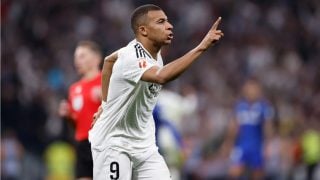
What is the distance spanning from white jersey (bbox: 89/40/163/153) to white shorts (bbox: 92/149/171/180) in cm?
6

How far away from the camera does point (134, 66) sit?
29.5 feet

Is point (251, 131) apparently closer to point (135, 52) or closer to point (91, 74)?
point (91, 74)

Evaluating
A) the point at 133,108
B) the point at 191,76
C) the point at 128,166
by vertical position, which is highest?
the point at 191,76

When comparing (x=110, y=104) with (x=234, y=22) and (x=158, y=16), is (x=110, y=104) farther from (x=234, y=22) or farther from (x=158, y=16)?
(x=234, y=22)

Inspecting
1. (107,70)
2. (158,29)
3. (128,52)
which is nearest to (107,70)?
(107,70)

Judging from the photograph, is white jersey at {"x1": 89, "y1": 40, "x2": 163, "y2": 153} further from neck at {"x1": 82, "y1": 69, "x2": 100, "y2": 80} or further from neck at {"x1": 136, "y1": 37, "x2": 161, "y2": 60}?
neck at {"x1": 82, "y1": 69, "x2": 100, "y2": 80}

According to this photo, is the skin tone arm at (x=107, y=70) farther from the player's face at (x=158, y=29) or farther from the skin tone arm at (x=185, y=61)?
the skin tone arm at (x=185, y=61)

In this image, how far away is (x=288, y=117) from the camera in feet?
69.9

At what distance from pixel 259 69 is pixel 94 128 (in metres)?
13.8

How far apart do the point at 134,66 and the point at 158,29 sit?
1.22 ft

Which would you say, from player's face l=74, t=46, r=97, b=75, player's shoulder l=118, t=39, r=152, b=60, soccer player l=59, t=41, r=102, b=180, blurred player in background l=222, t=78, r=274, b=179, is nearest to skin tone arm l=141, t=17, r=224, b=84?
player's shoulder l=118, t=39, r=152, b=60

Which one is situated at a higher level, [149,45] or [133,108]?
[149,45]

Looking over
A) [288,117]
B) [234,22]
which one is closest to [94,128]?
[288,117]

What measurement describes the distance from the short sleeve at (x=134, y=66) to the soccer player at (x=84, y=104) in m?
2.96
